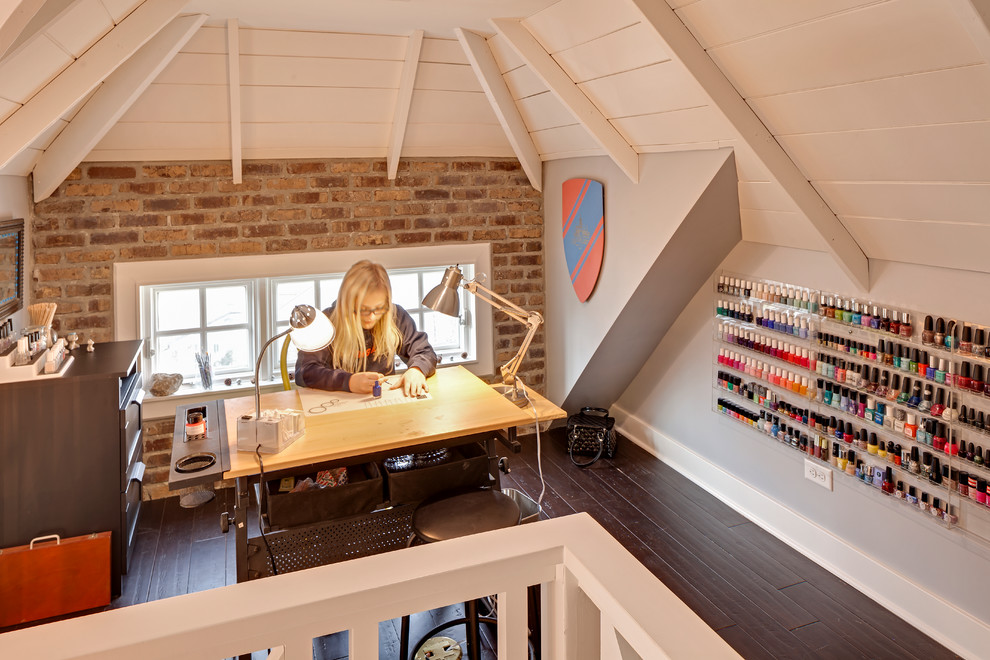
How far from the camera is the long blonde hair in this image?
10.2ft

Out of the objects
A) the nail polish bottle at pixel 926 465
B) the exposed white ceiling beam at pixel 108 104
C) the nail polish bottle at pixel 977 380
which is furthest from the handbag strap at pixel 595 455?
the exposed white ceiling beam at pixel 108 104

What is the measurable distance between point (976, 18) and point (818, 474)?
2111 millimetres

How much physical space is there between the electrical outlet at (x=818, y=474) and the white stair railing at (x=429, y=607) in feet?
8.46

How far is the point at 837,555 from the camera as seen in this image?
3100 millimetres

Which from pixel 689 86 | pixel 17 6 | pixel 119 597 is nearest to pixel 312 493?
pixel 119 597

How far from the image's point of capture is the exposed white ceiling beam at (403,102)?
3.42m

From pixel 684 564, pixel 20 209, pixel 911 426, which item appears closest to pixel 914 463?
pixel 911 426

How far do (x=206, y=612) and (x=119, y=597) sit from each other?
2.74 metres

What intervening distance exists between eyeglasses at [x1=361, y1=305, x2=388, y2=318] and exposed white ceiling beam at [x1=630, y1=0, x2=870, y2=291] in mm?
1572

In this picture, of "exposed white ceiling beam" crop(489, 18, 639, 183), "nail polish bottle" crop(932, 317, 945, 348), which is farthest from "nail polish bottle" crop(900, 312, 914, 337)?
"exposed white ceiling beam" crop(489, 18, 639, 183)

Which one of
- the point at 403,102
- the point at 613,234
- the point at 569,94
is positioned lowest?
the point at 613,234

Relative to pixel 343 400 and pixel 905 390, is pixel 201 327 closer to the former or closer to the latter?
pixel 343 400

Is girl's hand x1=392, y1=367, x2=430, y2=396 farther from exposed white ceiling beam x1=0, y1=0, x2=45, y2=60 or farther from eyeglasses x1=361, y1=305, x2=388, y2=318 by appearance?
exposed white ceiling beam x1=0, y1=0, x2=45, y2=60

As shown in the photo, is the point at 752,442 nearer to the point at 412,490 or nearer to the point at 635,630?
the point at 412,490
